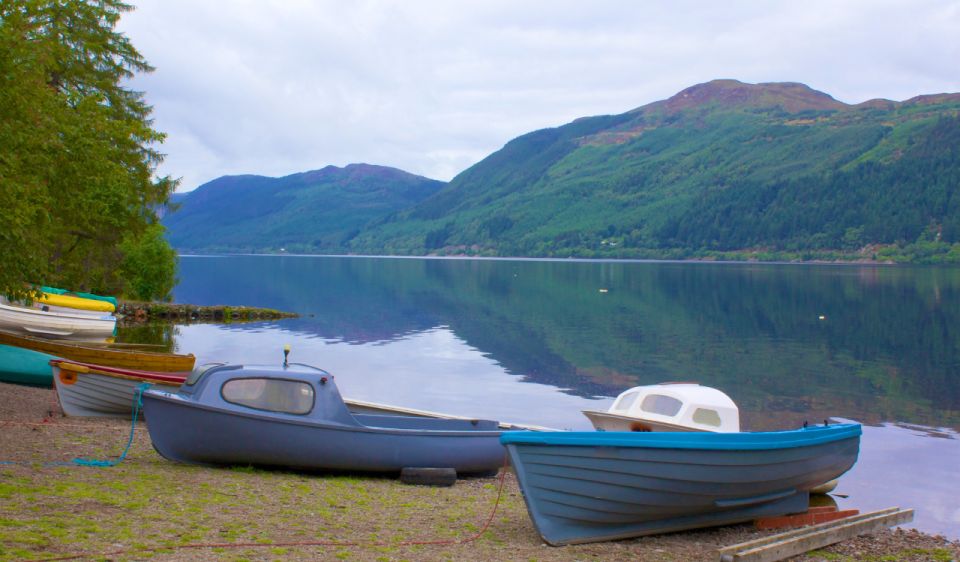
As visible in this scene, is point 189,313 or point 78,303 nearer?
point 78,303

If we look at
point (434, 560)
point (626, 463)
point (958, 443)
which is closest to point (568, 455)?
point (626, 463)

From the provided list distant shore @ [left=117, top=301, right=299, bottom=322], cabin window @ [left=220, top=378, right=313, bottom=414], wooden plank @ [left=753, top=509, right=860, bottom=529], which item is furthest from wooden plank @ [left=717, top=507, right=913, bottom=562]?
distant shore @ [left=117, top=301, right=299, bottom=322]

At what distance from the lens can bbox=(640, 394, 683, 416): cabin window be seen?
17.1m

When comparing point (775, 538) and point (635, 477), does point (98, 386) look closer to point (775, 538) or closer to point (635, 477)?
point (635, 477)

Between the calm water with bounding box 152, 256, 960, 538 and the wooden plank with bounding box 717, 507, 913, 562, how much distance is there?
1.98 metres

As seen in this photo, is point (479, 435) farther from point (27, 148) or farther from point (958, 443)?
point (958, 443)

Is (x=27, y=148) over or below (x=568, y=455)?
over

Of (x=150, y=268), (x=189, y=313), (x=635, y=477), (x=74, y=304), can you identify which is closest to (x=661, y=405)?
(x=635, y=477)

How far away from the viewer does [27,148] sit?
16.0 m

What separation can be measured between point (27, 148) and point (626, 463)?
11.8 metres

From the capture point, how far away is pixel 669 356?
43.5m

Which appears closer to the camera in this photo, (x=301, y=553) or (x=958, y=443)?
(x=301, y=553)

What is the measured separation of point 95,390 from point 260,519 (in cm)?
937

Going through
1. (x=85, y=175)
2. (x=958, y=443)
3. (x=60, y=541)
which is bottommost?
(x=958, y=443)
